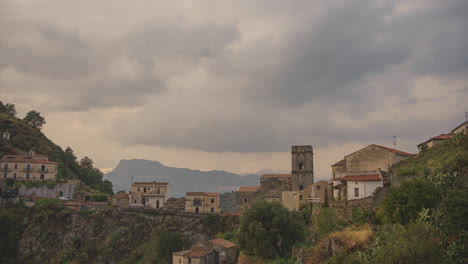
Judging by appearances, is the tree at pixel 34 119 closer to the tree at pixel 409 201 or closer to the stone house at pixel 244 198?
the stone house at pixel 244 198

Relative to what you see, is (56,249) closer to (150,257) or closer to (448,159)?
(150,257)

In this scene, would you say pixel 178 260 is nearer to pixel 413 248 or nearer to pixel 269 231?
pixel 269 231

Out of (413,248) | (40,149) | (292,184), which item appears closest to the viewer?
(413,248)

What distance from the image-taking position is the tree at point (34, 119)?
113 metres

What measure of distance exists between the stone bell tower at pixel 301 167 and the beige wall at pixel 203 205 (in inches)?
621

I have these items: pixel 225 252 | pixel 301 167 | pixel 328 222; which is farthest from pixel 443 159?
pixel 301 167

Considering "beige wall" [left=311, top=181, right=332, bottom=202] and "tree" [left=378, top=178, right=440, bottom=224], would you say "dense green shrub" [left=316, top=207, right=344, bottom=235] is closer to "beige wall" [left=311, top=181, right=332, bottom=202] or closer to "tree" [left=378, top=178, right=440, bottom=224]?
"tree" [left=378, top=178, right=440, bottom=224]

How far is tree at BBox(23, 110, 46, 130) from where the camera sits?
4449 inches

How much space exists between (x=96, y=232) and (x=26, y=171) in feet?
74.1

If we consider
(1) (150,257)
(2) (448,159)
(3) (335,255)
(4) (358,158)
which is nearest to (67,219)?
(1) (150,257)

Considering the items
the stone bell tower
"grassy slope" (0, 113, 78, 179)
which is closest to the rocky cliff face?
the stone bell tower

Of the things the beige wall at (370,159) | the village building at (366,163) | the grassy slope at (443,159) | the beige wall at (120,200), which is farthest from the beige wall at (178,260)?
the grassy slope at (443,159)

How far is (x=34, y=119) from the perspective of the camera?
11344 cm

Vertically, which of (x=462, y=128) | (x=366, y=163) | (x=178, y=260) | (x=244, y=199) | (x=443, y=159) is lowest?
(x=178, y=260)
